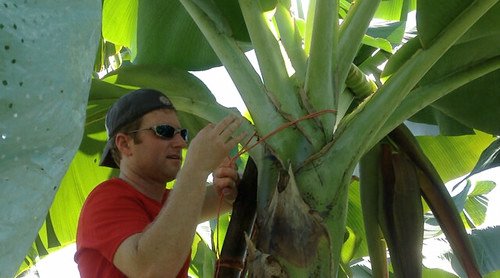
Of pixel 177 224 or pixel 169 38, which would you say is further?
pixel 169 38

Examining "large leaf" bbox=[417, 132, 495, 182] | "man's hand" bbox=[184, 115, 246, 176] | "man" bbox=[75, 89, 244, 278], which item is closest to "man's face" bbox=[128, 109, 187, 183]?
"man" bbox=[75, 89, 244, 278]

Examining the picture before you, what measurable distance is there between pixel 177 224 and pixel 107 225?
0.18 m

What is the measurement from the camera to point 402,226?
1527 millimetres

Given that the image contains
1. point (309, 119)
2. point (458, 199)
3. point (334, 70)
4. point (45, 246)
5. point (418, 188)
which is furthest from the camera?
point (458, 199)

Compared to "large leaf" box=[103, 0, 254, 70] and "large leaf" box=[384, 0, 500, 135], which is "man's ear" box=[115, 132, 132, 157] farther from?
"large leaf" box=[103, 0, 254, 70]

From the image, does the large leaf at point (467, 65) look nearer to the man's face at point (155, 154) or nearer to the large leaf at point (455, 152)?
the large leaf at point (455, 152)

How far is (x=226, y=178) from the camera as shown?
1460 millimetres

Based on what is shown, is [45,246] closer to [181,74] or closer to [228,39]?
[181,74]

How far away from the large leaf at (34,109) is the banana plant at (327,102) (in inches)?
28.0

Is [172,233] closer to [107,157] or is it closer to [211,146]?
[211,146]

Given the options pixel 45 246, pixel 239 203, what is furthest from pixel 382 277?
pixel 45 246

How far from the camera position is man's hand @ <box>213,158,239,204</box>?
1.46 metres

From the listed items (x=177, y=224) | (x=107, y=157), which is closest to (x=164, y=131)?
(x=107, y=157)

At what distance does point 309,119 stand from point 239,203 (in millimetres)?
204
